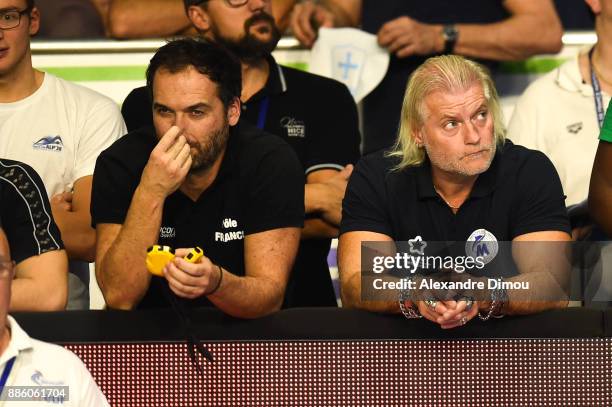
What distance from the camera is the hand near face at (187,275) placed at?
358cm

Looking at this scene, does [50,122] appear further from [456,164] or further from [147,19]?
[456,164]

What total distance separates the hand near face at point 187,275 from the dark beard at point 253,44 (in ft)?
6.15

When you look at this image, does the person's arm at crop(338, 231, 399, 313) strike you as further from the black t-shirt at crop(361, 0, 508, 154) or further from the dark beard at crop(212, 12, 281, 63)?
the black t-shirt at crop(361, 0, 508, 154)

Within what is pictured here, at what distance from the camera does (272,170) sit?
173 inches

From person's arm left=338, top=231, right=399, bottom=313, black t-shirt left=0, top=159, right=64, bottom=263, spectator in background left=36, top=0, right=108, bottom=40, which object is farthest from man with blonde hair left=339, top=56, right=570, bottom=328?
spectator in background left=36, top=0, right=108, bottom=40

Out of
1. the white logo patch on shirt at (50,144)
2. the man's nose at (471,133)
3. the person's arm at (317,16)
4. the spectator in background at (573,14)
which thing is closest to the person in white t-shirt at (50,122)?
the white logo patch on shirt at (50,144)

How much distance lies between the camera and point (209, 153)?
4.36 metres

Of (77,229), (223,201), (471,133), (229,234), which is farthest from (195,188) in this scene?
(471,133)

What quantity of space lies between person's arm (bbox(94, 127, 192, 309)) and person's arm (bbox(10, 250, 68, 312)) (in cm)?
16

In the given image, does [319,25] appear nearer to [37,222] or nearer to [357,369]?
[37,222]

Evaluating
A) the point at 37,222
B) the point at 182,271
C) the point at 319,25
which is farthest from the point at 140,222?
the point at 319,25

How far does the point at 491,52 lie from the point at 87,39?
6.15 feet

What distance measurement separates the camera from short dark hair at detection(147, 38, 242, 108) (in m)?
4.43

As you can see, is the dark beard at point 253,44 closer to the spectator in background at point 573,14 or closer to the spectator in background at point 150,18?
the spectator in background at point 150,18
